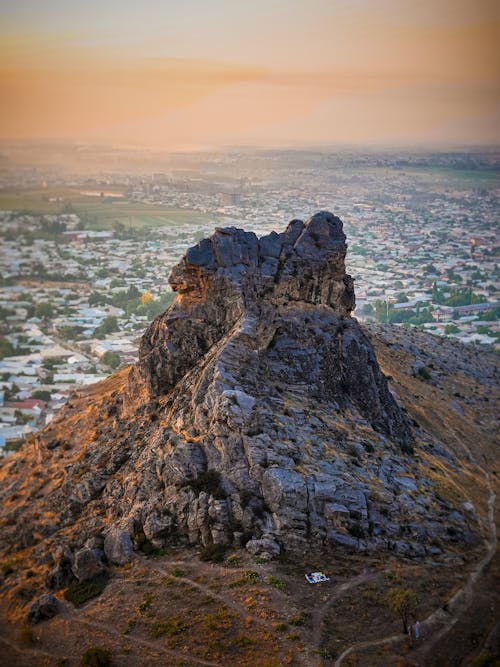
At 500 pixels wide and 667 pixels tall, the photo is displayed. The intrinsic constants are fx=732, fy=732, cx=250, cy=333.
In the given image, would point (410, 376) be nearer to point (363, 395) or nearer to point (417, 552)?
point (363, 395)

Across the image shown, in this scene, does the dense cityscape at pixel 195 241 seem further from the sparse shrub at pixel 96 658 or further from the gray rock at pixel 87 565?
the sparse shrub at pixel 96 658

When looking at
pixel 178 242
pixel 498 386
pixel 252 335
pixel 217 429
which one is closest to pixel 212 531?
pixel 217 429

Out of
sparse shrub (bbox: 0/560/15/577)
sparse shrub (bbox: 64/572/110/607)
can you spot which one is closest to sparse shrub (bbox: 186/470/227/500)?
sparse shrub (bbox: 64/572/110/607)

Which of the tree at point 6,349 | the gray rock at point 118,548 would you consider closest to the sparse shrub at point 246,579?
the gray rock at point 118,548

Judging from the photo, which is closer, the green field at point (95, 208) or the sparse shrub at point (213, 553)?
the sparse shrub at point (213, 553)

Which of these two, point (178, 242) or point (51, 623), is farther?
point (178, 242)

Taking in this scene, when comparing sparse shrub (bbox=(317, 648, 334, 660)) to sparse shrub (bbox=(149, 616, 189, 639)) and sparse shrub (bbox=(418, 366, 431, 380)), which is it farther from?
sparse shrub (bbox=(418, 366, 431, 380))
